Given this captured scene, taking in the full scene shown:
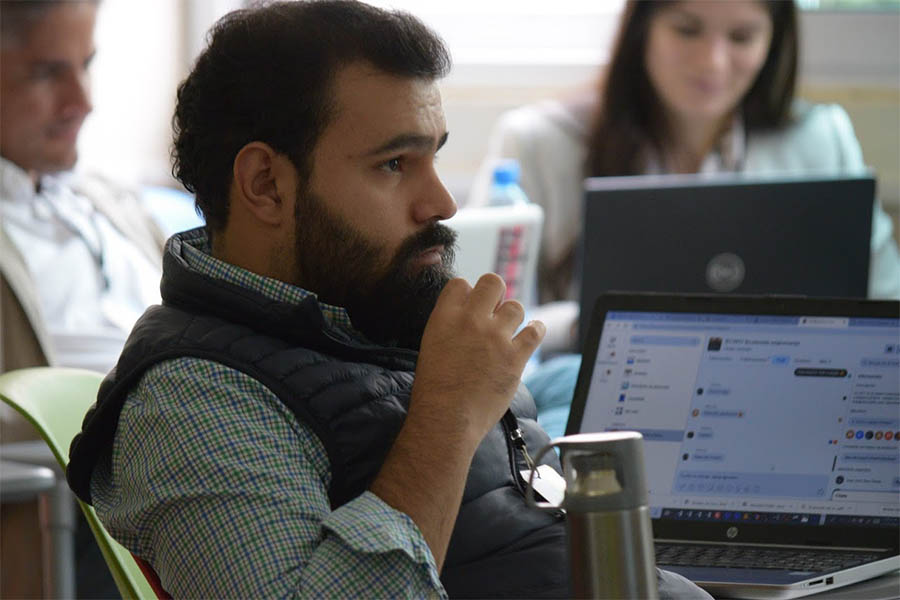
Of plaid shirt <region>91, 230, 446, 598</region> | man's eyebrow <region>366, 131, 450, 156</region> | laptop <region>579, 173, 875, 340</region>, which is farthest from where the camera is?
laptop <region>579, 173, 875, 340</region>

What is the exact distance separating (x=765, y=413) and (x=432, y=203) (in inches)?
16.1

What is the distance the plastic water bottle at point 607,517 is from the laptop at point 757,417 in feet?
1.42

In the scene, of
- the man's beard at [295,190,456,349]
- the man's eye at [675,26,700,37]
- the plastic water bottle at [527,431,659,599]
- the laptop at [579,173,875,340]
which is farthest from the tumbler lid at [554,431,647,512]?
the man's eye at [675,26,700,37]

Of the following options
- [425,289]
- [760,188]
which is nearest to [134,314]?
[760,188]

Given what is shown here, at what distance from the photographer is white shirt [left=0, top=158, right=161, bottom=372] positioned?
90.4 inches

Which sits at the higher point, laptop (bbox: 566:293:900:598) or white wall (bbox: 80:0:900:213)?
white wall (bbox: 80:0:900:213)

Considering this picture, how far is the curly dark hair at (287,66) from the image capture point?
1155 millimetres

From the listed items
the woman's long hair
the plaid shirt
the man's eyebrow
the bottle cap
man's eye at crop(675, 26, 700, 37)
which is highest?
man's eye at crop(675, 26, 700, 37)

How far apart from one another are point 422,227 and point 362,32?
0.62ft

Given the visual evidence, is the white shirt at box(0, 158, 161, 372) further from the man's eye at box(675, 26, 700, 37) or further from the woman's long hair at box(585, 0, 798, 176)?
the man's eye at box(675, 26, 700, 37)

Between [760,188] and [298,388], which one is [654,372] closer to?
[298,388]

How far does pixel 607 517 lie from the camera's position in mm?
792

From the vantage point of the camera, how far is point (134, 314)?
243cm

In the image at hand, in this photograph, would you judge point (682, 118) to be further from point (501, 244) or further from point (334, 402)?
point (334, 402)
